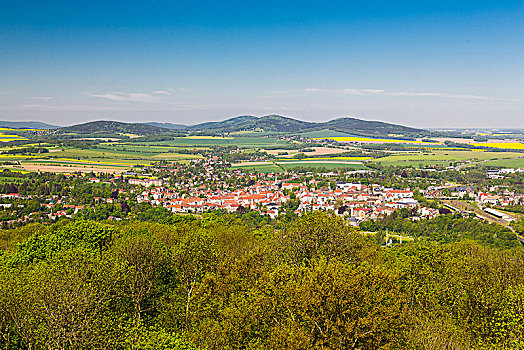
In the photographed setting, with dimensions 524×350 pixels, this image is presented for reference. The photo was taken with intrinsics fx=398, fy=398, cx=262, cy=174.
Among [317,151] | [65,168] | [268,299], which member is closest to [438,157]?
[317,151]

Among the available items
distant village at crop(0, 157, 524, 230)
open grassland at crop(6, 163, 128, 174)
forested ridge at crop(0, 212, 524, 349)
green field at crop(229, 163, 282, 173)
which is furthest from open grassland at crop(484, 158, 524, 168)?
forested ridge at crop(0, 212, 524, 349)

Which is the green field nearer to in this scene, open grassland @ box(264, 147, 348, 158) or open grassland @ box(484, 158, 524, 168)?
open grassland @ box(264, 147, 348, 158)

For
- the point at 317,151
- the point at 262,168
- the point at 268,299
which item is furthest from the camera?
the point at 317,151

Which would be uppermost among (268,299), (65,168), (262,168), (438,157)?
(268,299)

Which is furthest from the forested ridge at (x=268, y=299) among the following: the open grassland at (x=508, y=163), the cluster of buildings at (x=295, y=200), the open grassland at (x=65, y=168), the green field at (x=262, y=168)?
the open grassland at (x=508, y=163)

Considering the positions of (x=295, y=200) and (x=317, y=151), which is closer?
(x=295, y=200)

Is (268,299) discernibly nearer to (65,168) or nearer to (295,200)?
(295,200)

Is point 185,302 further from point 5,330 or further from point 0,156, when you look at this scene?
point 0,156
